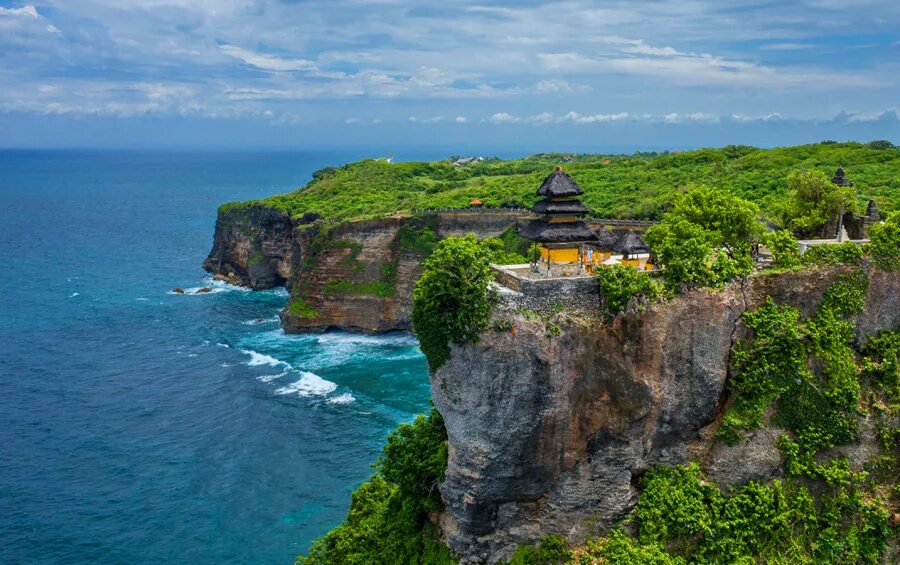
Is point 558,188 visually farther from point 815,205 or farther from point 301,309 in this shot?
point 301,309

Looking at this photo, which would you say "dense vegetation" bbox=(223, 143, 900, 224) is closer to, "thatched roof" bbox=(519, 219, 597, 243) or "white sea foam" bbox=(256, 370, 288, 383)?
"white sea foam" bbox=(256, 370, 288, 383)

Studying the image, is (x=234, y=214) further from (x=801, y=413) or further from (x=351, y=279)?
(x=801, y=413)

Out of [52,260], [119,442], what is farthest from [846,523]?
[52,260]

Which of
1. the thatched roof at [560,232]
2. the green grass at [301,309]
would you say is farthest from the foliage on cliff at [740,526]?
the green grass at [301,309]

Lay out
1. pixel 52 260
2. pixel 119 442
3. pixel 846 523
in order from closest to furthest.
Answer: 1. pixel 846 523
2. pixel 119 442
3. pixel 52 260

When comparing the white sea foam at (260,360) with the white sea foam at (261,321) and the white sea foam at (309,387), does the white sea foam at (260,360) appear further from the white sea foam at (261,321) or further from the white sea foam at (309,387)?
the white sea foam at (261,321)

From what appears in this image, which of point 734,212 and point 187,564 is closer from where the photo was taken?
point 734,212

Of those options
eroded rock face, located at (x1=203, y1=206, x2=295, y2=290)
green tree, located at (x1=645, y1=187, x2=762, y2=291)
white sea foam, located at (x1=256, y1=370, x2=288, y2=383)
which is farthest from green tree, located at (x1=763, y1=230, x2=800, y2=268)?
eroded rock face, located at (x1=203, y1=206, x2=295, y2=290)
